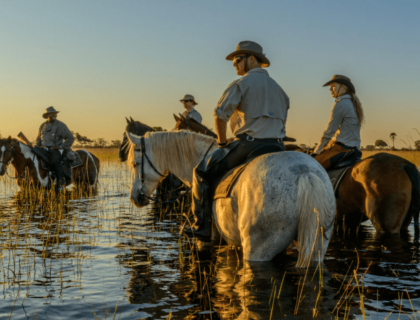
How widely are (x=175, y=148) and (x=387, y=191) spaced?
3177mm

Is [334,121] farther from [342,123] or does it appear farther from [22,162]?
[22,162]

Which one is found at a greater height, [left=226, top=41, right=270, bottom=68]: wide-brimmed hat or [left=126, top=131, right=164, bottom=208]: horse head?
[left=226, top=41, right=270, bottom=68]: wide-brimmed hat

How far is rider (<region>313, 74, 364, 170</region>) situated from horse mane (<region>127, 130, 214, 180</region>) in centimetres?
249

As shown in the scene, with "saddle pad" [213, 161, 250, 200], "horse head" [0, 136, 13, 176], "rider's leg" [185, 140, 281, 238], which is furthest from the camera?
"horse head" [0, 136, 13, 176]

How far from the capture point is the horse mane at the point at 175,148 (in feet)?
20.5

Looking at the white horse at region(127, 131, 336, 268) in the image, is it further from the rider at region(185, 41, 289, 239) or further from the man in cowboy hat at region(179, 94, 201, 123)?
the man in cowboy hat at region(179, 94, 201, 123)

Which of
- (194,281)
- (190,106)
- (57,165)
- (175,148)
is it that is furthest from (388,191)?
(57,165)

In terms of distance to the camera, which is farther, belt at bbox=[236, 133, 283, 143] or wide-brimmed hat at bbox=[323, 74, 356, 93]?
wide-brimmed hat at bbox=[323, 74, 356, 93]

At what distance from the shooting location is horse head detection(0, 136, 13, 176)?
1337 cm

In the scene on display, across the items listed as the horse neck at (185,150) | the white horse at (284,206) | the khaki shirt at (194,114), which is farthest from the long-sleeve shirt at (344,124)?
the khaki shirt at (194,114)

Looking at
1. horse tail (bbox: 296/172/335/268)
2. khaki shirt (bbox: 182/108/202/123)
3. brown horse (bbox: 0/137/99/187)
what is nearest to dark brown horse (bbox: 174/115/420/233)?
horse tail (bbox: 296/172/335/268)

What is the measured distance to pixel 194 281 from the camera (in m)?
4.79

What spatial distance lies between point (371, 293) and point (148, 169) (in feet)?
12.1

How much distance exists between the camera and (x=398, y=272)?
500cm
